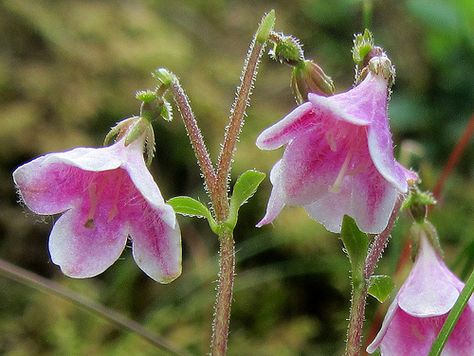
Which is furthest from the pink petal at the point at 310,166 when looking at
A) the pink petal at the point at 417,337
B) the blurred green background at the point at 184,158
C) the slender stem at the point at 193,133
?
the blurred green background at the point at 184,158

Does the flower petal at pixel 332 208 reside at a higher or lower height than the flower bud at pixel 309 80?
lower

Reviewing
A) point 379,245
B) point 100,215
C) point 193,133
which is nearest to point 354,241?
point 379,245

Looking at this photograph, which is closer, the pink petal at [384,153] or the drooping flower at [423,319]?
the pink petal at [384,153]

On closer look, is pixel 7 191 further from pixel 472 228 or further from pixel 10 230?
pixel 472 228

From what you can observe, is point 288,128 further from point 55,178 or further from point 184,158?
point 184,158

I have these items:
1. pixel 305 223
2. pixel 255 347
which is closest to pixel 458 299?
pixel 255 347

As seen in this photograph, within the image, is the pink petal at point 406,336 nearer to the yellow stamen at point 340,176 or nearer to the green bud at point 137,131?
the yellow stamen at point 340,176

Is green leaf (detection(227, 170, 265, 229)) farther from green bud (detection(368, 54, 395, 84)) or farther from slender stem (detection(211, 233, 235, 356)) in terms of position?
green bud (detection(368, 54, 395, 84))

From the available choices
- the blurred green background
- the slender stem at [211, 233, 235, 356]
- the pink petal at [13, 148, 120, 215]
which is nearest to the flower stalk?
the slender stem at [211, 233, 235, 356]
